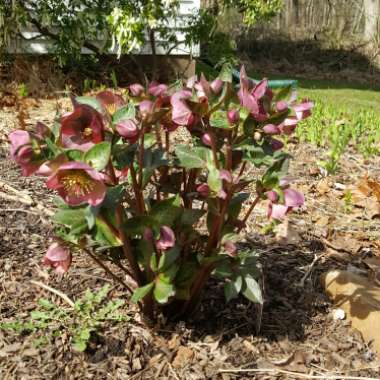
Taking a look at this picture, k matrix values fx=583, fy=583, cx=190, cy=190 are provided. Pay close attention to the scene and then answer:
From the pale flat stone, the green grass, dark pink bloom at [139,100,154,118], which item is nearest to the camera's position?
dark pink bloom at [139,100,154,118]

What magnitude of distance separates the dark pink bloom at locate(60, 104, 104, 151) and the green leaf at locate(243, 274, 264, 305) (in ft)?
1.85

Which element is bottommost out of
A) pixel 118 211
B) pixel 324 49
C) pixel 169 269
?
pixel 324 49

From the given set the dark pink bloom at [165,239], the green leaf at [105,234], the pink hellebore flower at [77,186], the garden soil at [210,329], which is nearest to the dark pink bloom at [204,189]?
the dark pink bloom at [165,239]

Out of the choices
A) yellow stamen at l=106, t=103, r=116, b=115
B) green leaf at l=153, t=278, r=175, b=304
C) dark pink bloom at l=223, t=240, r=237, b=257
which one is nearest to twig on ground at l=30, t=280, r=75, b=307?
green leaf at l=153, t=278, r=175, b=304

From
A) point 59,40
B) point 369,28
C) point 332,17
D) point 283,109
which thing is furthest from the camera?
point 332,17

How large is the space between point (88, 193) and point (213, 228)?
0.49 m

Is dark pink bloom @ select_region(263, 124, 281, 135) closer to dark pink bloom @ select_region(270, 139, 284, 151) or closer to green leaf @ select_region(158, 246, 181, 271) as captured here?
dark pink bloom @ select_region(270, 139, 284, 151)

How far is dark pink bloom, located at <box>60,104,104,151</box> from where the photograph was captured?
3.91 feet

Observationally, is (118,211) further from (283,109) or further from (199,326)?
(199,326)

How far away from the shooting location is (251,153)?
1.40 m

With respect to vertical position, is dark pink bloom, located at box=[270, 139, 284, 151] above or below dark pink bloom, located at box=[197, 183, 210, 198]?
above

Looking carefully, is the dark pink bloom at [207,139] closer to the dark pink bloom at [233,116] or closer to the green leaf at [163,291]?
the dark pink bloom at [233,116]

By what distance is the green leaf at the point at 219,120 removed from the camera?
52.9 inches

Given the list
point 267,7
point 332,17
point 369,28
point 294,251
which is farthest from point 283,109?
point 332,17
